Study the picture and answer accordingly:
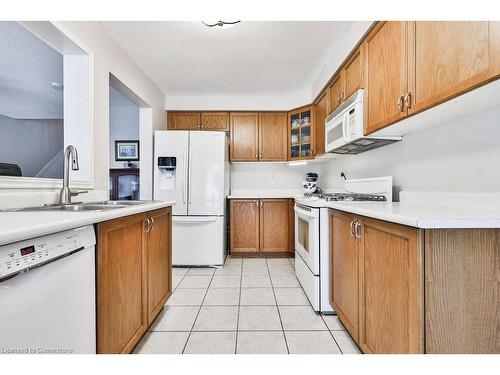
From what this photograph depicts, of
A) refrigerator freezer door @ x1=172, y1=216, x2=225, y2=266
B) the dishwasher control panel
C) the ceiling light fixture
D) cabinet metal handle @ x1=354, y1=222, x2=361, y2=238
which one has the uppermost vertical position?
the ceiling light fixture

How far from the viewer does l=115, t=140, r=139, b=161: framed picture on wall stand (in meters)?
4.39

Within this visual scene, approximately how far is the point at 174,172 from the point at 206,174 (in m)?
0.40

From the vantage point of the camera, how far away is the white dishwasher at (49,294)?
0.66m

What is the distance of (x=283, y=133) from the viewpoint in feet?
12.3

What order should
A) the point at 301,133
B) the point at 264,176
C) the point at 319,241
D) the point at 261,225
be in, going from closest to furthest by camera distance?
the point at 319,241, the point at 261,225, the point at 301,133, the point at 264,176

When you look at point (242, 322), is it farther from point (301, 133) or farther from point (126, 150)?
point (126, 150)

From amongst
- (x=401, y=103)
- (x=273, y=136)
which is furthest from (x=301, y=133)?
(x=401, y=103)

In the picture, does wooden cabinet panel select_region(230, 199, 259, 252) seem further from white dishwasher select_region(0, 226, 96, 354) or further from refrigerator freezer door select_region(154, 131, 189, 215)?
white dishwasher select_region(0, 226, 96, 354)

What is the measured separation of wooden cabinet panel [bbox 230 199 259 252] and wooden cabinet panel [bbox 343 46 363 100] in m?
1.82

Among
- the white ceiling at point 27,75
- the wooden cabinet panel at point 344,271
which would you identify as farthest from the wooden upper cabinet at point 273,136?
the white ceiling at point 27,75

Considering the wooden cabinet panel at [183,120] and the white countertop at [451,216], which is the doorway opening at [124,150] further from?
the white countertop at [451,216]

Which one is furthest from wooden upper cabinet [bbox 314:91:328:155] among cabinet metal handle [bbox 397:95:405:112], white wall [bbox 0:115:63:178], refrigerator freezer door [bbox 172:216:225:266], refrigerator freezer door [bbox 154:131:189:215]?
white wall [bbox 0:115:63:178]

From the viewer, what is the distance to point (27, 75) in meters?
2.88
